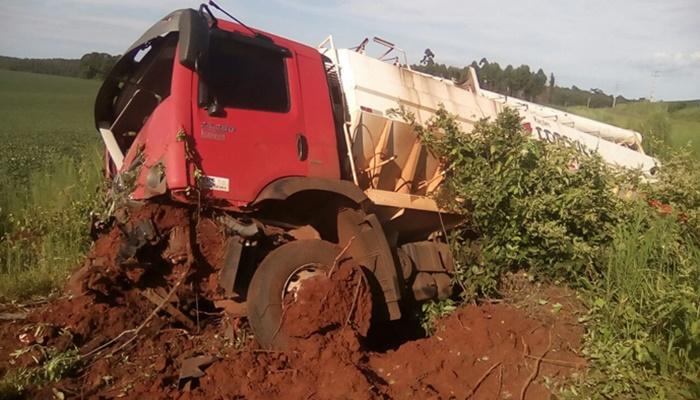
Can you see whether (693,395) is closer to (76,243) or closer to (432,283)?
(432,283)

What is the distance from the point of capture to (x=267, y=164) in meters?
5.01

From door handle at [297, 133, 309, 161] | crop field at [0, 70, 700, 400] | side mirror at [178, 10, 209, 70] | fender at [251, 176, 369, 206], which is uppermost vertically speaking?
side mirror at [178, 10, 209, 70]

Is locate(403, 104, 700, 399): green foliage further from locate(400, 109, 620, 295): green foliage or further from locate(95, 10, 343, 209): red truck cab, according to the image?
locate(95, 10, 343, 209): red truck cab

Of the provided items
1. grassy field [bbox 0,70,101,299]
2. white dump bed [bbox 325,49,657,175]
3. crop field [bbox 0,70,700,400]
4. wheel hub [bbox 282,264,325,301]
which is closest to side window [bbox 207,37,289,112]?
white dump bed [bbox 325,49,657,175]

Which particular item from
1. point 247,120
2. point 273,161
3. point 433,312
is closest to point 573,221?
point 433,312

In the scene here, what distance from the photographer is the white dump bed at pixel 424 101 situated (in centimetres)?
596

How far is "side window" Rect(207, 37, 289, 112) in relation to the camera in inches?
195

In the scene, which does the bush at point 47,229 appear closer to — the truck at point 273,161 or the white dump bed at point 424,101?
the truck at point 273,161

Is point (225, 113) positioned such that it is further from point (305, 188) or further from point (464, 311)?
point (464, 311)

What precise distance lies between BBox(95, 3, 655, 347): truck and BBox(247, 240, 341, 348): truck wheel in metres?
0.01

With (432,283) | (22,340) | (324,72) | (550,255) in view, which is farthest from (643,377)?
(22,340)

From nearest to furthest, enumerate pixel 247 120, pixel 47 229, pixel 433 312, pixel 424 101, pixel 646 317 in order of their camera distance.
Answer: pixel 646 317, pixel 247 120, pixel 433 312, pixel 424 101, pixel 47 229

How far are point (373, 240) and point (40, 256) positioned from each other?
473 cm

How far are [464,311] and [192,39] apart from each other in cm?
341
